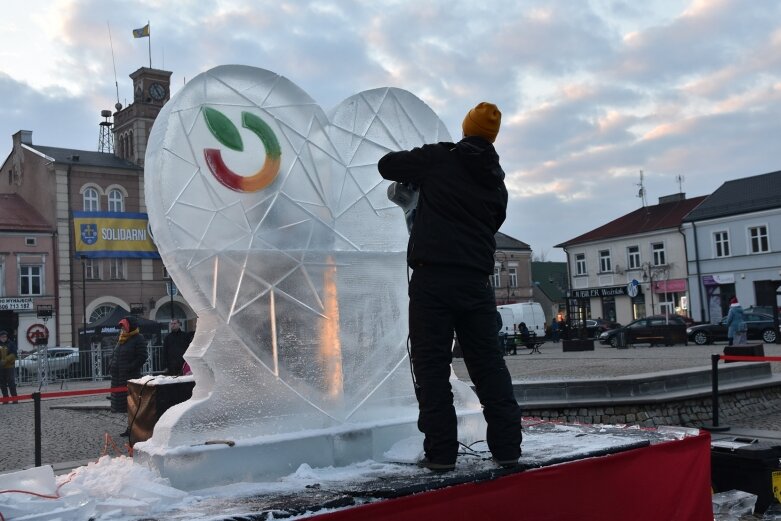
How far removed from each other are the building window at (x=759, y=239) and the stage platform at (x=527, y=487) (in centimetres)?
3825

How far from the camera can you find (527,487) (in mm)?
3768

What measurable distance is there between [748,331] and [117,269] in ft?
97.7

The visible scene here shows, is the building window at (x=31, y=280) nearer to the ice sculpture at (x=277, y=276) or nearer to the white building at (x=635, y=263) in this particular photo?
the white building at (x=635, y=263)

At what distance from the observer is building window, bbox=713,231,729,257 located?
40.3m

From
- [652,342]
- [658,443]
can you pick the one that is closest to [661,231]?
[652,342]

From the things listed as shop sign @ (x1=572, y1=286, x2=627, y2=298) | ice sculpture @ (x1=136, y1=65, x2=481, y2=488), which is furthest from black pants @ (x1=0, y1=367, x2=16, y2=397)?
shop sign @ (x1=572, y1=286, x2=627, y2=298)

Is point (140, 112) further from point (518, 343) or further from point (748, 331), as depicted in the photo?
point (748, 331)

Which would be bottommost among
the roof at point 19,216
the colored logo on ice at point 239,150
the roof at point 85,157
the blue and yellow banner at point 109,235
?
the colored logo on ice at point 239,150

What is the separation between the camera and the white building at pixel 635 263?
4288 centimetres

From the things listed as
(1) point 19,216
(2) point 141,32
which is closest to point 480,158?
(2) point 141,32

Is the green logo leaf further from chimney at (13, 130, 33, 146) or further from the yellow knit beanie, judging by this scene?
chimney at (13, 130, 33, 146)

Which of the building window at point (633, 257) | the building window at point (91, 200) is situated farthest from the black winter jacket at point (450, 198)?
the building window at point (633, 257)

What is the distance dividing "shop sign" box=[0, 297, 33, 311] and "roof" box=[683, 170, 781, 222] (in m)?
35.0

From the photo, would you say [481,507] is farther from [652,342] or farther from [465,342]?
[652,342]
